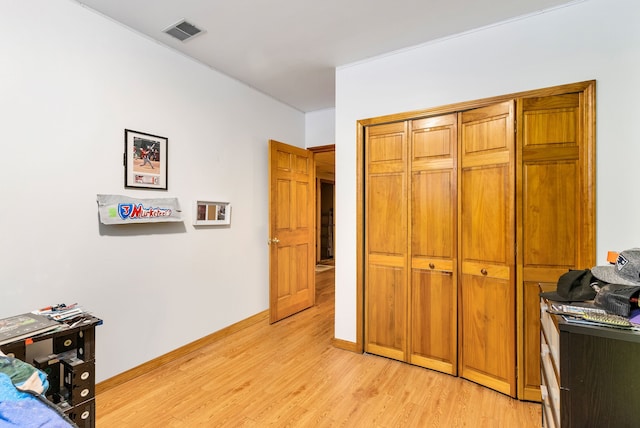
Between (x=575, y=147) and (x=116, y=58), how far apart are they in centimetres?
323

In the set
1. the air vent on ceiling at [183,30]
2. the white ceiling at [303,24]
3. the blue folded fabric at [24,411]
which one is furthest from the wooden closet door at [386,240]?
the blue folded fabric at [24,411]

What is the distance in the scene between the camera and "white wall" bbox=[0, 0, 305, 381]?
1.86 m

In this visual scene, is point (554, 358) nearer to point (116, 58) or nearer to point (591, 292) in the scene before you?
point (591, 292)

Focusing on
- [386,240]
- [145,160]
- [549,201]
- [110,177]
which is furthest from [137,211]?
[549,201]

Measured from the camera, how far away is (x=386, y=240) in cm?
271

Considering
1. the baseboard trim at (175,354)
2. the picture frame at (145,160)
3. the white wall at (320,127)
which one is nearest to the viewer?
the baseboard trim at (175,354)

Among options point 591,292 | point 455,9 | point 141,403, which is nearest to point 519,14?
point 455,9

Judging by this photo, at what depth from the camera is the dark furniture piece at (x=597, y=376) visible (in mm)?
1059

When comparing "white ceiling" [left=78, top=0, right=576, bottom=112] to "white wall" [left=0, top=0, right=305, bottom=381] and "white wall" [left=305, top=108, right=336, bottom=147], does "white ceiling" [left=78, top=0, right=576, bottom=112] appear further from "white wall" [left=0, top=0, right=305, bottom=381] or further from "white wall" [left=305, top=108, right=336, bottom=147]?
"white wall" [left=305, top=108, right=336, bottom=147]

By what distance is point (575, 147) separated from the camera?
1.99 metres

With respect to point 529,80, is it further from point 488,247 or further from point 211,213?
point 211,213

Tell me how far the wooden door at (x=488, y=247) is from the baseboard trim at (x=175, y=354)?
7.15ft

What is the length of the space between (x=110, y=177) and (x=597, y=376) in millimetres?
2893

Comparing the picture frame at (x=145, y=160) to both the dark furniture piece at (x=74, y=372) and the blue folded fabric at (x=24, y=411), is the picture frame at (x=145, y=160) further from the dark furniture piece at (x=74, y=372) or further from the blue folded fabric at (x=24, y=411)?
the blue folded fabric at (x=24, y=411)
